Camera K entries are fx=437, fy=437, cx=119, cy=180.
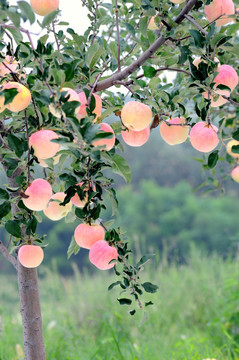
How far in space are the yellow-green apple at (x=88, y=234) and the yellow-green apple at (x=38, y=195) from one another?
13 cm

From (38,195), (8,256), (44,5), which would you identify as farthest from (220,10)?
(8,256)

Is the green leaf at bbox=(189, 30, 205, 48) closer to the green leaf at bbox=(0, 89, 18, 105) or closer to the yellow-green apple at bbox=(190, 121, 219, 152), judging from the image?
the yellow-green apple at bbox=(190, 121, 219, 152)

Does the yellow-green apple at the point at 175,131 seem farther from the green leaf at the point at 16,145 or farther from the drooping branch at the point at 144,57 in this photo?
the green leaf at the point at 16,145

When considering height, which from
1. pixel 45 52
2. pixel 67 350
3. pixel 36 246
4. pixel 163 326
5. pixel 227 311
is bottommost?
pixel 163 326

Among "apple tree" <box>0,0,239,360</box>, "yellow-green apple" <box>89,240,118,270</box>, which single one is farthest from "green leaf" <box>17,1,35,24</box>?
"yellow-green apple" <box>89,240,118,270</box>

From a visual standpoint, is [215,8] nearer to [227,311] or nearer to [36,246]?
[36,246]

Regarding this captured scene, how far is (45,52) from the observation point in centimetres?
97

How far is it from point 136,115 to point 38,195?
318 mm

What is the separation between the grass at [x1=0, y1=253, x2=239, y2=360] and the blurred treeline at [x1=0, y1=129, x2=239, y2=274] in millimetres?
13920

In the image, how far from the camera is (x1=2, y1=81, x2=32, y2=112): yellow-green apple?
0.95m

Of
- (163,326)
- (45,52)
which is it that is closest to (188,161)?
(163,326)

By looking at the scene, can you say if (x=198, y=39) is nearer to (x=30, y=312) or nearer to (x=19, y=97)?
(x=19, y=97)

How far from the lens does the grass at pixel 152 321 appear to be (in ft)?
7.62

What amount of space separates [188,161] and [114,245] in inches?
728
